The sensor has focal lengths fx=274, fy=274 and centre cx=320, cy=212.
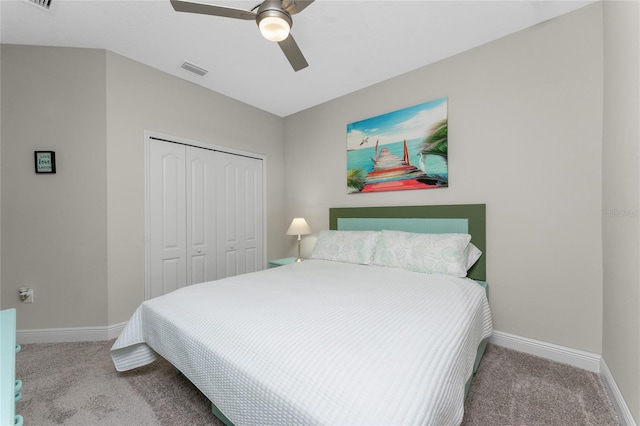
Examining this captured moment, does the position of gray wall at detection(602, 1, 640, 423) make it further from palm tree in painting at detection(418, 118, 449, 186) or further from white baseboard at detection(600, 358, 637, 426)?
palm tree in painting at detection(418, 118, 449, 186)

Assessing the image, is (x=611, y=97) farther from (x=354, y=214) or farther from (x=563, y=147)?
(x=354, y=214)

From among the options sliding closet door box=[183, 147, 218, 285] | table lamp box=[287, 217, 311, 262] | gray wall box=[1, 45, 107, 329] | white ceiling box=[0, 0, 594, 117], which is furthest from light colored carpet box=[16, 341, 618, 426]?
white ceiling box=[0, 0, 594, 117]

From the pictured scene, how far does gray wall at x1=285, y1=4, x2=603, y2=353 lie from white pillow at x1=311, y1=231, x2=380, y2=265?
0.65 metres

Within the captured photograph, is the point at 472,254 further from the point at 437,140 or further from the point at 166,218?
the point at 166,218

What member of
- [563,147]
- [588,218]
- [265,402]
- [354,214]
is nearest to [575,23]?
[563,147]

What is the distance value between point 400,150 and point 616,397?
7.59ft

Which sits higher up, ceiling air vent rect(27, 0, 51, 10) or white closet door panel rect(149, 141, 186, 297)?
ceiling air vent rect(27, 0, 51, 10)

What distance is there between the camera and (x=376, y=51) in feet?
8.23

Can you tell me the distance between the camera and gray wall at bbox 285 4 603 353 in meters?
1.96

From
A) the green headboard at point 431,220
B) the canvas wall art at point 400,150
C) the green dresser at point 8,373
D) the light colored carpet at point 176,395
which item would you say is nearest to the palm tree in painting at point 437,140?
the canvas wall art at point 400,150

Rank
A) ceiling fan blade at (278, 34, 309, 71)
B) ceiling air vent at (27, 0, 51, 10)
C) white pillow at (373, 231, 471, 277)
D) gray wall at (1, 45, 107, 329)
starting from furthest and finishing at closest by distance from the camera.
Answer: gray wall at (1, 45, 107, 329)
white pillow at (373, 231, 471, 277)
ceiling air vent at (27, 0, 51, 10)
ceiling fan blade at (278, 34, 309, 71)

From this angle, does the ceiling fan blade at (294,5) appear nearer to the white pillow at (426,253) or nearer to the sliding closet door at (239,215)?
the white pillow at (426,253)

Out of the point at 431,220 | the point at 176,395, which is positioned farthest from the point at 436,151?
the point at 176,395

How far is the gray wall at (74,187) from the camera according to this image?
2359 mm
